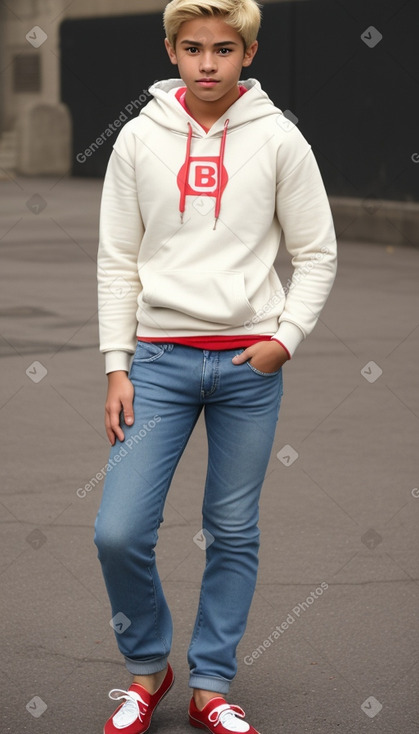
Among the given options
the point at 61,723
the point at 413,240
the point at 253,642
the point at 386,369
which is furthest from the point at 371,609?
the point at 413,240

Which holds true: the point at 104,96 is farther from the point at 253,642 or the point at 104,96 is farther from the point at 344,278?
the point at 253,642

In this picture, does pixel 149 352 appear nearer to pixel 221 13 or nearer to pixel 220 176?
pixel 220 176

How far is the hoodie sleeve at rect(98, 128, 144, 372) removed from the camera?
3387mm

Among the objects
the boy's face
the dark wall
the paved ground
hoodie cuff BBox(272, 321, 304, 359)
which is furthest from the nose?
the dark wall

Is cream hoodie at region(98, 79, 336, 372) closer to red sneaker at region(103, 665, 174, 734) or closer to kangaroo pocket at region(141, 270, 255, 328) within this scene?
kangaroo pocket at region(141, 270, 255, 328)

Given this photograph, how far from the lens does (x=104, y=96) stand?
2667cm

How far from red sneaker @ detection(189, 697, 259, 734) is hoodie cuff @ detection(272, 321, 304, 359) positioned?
0.95 meters

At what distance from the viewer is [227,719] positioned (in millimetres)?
3414

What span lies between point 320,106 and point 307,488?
13813 mm

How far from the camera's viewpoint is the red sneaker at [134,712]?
342 centimetres

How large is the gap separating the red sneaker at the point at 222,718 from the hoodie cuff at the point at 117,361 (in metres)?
0.91

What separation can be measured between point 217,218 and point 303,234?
242mm

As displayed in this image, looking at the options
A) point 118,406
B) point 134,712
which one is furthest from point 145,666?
point 118,406

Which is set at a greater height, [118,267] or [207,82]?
[207,82]
